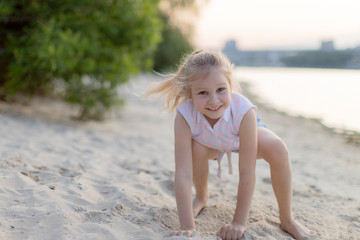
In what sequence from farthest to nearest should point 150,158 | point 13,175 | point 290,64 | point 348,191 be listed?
point 290,64, point 150,158, point 348,191, point 13,175

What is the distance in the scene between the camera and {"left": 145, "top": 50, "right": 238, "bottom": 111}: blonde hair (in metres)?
2.05

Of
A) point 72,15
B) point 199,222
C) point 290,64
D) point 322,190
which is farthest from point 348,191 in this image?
point 290,64

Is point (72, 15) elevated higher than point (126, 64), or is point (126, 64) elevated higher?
point (72, 15)

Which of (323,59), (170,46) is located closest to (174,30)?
(170,46)

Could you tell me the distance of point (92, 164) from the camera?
Result: 3404 millimetres

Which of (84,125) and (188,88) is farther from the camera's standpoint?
(84,125)

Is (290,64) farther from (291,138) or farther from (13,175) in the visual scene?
(13,175)

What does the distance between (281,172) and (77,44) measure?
3771mm

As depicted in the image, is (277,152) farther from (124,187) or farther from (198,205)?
(124,187)

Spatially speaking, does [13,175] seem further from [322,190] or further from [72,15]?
[72,15]

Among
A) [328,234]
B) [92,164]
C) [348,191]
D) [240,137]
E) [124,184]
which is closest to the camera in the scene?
[240,137]

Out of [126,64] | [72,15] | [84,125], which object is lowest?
[84,125]

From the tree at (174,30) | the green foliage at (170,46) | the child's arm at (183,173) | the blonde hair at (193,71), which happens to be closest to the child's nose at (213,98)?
the blonde hair at (193,71)

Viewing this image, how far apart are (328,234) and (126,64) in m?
4.37
